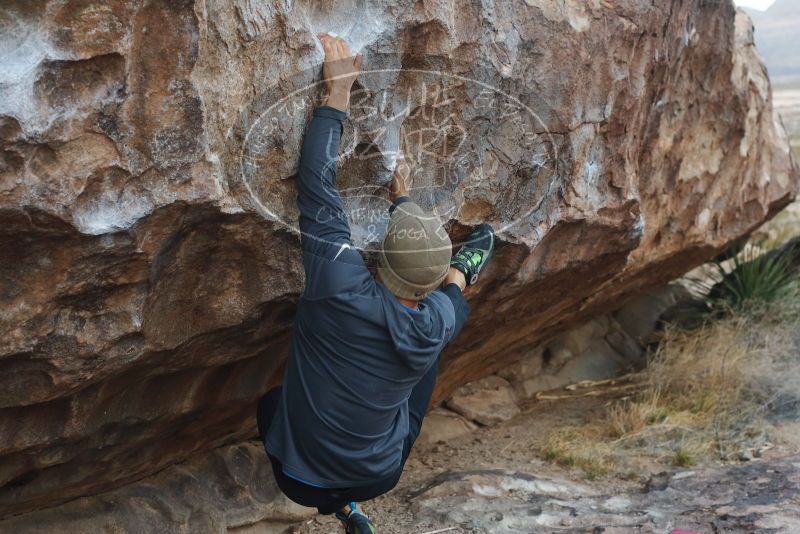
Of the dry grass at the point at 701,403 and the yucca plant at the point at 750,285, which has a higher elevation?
the yucca plant at the point at 750,285

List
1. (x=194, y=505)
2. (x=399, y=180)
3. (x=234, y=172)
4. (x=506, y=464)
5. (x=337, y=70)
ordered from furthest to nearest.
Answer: (x=506, y=464) < (x=194, y=505) < (x=399, y=180) < (x=337, y=70) < (x=234, y=172)

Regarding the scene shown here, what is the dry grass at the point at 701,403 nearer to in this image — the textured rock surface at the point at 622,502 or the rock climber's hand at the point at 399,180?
the textured rock surface at the point at 622,502

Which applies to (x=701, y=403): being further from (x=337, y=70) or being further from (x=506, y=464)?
(x=337, y=70)

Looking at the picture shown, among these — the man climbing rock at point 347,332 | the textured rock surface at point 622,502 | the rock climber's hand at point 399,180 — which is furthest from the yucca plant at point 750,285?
the man climbing rock at point 347,332

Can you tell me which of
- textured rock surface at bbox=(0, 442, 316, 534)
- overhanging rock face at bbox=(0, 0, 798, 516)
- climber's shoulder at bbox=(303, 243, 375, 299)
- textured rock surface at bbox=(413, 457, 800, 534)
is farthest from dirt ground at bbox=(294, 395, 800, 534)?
climber's shoulder at bbox=(303, 243, 375, 299)

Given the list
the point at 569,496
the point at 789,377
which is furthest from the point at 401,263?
the point at 789,377

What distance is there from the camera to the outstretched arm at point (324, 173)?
2.65 metres

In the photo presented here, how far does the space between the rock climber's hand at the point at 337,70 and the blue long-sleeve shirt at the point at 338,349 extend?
0.16ft

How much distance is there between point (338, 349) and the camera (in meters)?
2.71

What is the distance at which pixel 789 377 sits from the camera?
5453mm

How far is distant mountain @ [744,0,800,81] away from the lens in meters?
26.9

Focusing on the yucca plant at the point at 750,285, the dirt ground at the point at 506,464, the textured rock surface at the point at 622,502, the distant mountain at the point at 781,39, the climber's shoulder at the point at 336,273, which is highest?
the distant mountain at the point at 781,39

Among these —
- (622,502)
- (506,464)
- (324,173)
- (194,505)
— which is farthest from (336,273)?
(506,464)

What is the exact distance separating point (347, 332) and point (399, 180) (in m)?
0.61
